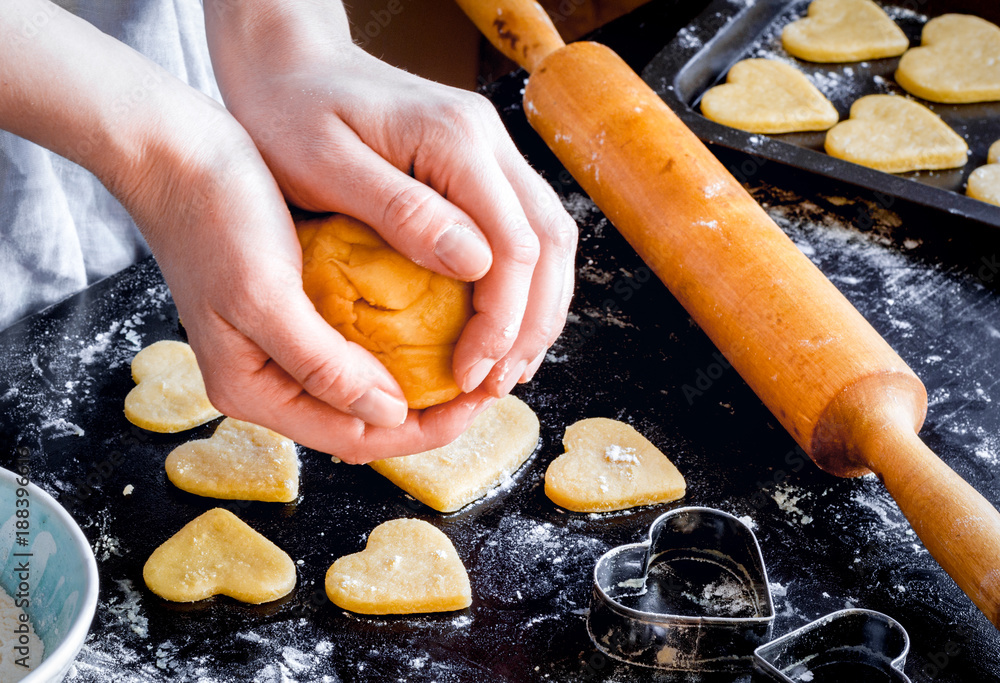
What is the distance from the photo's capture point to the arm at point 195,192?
98cm

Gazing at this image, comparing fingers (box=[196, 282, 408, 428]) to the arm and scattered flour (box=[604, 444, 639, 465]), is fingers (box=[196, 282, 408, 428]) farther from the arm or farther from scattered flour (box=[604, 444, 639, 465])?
scattered flour (box=[604, 444, 639, 465])

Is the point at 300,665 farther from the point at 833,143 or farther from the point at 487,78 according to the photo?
the point at 487,78

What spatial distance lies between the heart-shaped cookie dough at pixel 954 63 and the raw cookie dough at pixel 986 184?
1.17ft

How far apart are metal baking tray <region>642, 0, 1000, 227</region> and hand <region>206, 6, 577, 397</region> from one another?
3.15 ft

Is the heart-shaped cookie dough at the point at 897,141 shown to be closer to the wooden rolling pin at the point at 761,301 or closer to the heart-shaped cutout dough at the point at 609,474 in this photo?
the wooden rolling pin at the point at 761,301

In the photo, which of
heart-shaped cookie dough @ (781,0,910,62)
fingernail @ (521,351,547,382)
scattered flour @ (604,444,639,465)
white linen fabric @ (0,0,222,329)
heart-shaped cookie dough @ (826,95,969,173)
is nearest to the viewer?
fingernail @ (521,351,547,382)

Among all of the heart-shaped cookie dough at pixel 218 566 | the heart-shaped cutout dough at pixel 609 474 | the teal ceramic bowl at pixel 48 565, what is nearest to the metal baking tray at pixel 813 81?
the heart-shaped cutout dough at pixel 609 474

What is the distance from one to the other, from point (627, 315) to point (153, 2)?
3.51 ft

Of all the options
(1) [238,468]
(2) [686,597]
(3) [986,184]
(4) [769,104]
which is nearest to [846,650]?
(2) [686,597]

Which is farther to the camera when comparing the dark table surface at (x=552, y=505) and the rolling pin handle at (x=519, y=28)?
the rolling pin handle at (x=519, y=28)

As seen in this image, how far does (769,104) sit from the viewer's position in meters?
2.14

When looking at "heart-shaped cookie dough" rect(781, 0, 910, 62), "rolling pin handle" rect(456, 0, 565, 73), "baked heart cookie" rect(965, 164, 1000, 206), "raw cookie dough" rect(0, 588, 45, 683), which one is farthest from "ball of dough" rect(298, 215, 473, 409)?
"heart-shaped cookie dough" rect(781, 0, 910, 62)

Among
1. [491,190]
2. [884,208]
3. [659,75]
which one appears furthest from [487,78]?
[491,190]

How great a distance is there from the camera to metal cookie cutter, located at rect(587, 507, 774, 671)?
41.1 inches
